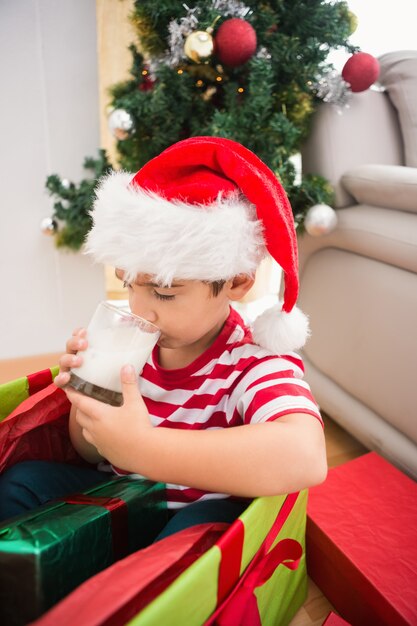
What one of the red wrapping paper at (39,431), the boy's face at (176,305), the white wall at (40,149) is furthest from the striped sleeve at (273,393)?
the white wall at (40,149)

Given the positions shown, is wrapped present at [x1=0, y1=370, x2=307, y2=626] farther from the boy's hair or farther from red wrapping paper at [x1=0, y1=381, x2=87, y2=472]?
the boy's hair

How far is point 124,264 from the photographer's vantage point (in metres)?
0.57

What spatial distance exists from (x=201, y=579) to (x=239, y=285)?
1.30 ft

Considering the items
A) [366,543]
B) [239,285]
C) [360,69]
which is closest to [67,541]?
[239,285]

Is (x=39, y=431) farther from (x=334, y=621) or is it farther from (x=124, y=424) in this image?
(x=334, y=621)

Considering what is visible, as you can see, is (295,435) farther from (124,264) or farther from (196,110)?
(196,110)

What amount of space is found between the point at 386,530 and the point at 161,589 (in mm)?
496

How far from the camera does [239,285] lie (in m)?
0.67

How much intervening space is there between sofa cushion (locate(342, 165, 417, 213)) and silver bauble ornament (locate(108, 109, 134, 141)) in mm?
576

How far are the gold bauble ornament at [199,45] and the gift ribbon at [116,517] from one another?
3.15 ft

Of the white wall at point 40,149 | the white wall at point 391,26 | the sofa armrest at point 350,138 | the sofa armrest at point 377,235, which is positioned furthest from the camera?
the white wall at point 391,26

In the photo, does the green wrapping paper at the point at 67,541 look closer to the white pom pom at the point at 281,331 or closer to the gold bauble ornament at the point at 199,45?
the white pom pom at the point at 281,331

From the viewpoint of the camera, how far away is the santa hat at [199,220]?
0.55 metres

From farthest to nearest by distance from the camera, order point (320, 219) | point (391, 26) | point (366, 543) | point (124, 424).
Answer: point (391, 26)
point (320, 219)
point (366, 543)
point (124, 424)
